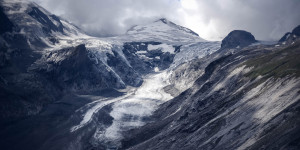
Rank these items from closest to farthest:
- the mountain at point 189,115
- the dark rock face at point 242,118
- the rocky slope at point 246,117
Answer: the dark rock face at point 242,118, the rocky slope at point 246,117, the mountain at point 189,115

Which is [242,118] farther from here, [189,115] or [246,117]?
[189,115]

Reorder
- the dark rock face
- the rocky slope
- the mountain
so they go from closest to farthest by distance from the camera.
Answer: the dark rock face < the rocky slope < the mountain

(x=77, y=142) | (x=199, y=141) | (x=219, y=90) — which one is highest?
(x=219, y=90)

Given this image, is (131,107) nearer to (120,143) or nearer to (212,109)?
(120,143)

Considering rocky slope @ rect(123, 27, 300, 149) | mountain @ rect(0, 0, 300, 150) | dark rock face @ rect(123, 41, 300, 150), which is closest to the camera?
dark rock face @ rect(123, 41, 300, 150)

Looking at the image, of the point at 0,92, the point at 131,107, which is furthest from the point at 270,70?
the point at 0,92

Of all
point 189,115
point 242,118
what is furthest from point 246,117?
point 189,115

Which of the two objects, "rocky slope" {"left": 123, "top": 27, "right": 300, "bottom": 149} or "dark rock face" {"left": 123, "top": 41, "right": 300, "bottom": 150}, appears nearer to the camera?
"dark rock face" {"left": 123, "top": 41, "right": 300, "bottom": 150}

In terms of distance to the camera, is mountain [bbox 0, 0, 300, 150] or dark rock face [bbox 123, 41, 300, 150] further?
mountain [bbox 0, 0, 300, 150]

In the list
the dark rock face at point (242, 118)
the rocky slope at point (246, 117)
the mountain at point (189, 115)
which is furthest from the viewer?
the mountain at point (189, 115)

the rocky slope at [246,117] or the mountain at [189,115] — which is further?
the mountain at [189,115]

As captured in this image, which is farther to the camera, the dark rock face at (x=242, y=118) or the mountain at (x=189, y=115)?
the mountain at (x=189, y=115)
